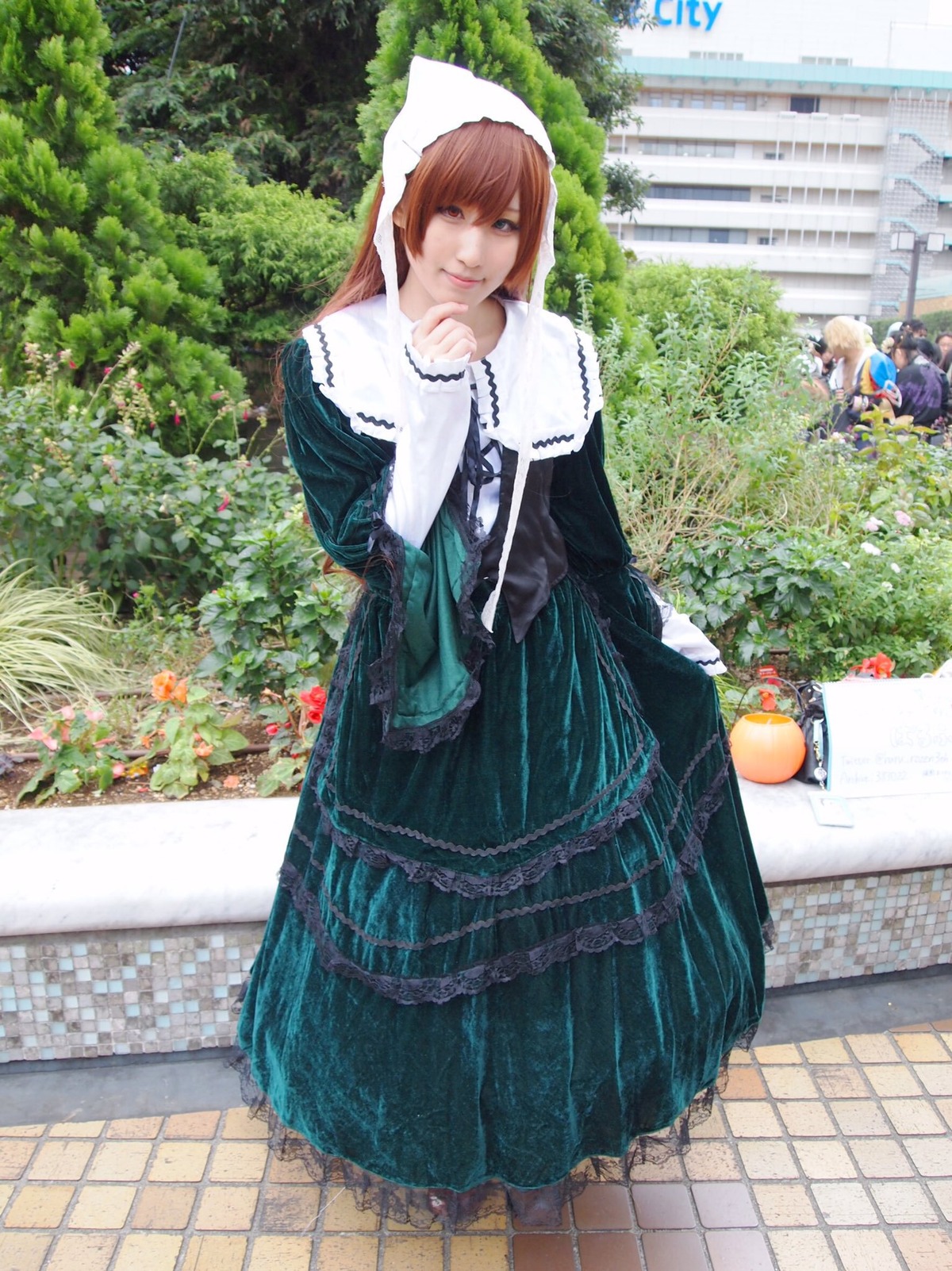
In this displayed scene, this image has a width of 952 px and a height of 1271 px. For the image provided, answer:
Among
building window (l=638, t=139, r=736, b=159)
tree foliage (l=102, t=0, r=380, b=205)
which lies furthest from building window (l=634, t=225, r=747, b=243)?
tree foliage (l=102, t=0, r=380, b=205)

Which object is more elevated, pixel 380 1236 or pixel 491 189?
pixel 491 189

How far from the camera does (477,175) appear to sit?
115cm

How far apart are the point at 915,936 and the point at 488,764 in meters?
1.52

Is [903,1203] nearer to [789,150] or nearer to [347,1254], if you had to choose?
[347,1254]

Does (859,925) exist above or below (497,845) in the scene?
below

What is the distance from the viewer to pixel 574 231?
4.14 m

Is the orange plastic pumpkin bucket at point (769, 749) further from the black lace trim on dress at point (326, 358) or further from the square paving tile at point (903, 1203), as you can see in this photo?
the black lace trim on dress at point (326, 358)

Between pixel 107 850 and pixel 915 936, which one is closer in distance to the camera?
pixel 107 850

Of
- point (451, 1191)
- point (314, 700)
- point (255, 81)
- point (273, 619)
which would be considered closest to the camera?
point (451, 1191)

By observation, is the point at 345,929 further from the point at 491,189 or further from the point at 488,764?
the point at 491,189

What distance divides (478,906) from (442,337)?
0.75 metres

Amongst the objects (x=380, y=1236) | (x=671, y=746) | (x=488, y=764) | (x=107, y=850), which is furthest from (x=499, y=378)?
(x=380, y=1236)

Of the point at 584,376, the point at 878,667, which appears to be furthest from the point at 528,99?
the point at 584,376

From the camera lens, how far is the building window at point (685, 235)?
52.1 metres
